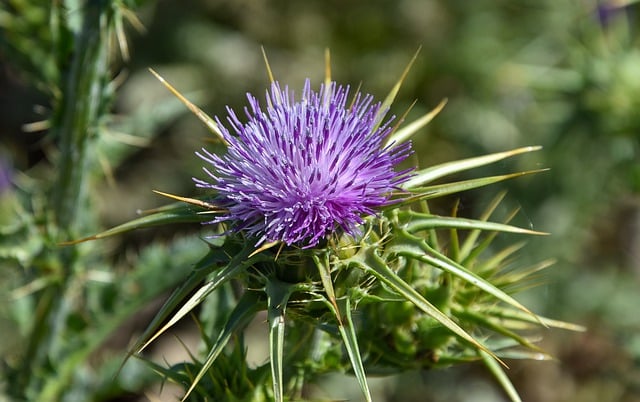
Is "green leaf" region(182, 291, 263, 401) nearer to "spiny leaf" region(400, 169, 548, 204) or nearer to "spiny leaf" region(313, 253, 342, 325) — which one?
"spiny leaf" region(313, 253, 342, 325)

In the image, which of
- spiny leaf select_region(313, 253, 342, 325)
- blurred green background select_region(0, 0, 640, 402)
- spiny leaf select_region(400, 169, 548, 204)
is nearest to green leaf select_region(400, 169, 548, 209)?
spiny leaf select_region(400, 169, 548, 204)

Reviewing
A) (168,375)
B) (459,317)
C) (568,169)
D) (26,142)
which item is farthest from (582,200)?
(26,142)

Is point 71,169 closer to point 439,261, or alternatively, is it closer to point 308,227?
point 308,227

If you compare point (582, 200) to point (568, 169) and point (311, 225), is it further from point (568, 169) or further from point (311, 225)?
point (311, 225)

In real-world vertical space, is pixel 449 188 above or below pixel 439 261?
above

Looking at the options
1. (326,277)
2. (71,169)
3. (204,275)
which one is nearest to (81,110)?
(71,169)
